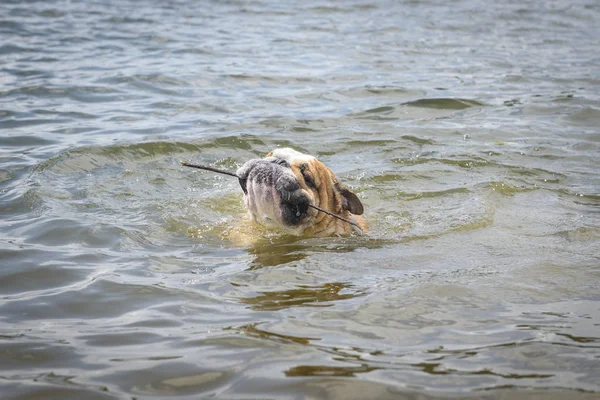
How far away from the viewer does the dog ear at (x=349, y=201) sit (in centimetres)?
591

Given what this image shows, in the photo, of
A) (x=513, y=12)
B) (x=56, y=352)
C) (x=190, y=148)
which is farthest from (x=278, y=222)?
(x=513, y=12)

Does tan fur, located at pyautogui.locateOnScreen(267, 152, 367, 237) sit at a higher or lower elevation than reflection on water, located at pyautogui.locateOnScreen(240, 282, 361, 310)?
higher

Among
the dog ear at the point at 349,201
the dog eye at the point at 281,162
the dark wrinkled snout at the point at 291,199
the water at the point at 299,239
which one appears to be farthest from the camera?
the dog ear at the point at 349,201

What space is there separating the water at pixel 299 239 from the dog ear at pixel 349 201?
25 centimetres

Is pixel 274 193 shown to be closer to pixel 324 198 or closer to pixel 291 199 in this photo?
pixel 291 199

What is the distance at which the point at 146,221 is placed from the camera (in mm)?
6344

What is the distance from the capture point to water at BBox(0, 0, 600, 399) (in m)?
3.68

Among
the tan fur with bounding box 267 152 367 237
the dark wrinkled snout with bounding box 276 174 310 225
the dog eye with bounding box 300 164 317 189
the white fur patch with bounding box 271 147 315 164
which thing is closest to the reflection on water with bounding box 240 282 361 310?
the dark wrinkled snout with bounding box 276 174 310 225

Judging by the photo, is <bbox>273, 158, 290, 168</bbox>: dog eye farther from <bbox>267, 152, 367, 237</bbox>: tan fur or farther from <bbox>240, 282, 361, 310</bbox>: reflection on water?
<bbox>240, 282, 361, 310</bbox>: reflection on water

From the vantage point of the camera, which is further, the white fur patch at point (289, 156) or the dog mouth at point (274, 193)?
the white fur patch at point (289, 156)

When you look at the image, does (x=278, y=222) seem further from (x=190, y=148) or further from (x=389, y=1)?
(x=389, y=1)

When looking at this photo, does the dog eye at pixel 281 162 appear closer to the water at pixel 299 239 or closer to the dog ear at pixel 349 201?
the dog ear at pixel 349 201

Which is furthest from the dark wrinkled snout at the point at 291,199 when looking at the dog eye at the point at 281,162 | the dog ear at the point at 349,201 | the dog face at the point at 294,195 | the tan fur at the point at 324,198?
the dog ear at the point at 349,201

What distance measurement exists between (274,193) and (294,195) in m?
0.15
